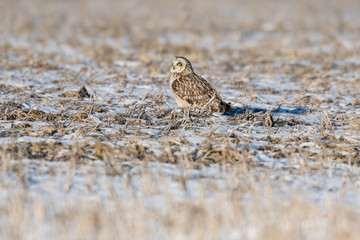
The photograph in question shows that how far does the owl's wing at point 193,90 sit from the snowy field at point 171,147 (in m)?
0.27

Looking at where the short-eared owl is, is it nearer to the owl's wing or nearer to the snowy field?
the owl's wing

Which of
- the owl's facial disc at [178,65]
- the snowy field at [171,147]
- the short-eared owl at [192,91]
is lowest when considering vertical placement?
the snowy field at [171,147]

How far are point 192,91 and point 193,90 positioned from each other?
0.03 metres

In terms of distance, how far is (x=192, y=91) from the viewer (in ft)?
27.8

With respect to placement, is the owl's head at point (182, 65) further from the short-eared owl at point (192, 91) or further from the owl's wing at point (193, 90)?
the owl's wing at point (193, 90)

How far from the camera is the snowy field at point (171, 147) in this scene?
4316 mm

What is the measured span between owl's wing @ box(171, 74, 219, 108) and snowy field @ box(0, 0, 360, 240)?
0.27 m

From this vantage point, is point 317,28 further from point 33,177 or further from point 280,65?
point 33,177

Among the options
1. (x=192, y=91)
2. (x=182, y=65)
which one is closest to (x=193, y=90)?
(x=192, y=91)

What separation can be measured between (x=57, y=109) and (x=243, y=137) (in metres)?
3.26

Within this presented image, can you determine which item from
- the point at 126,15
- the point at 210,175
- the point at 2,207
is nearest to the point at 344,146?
the point at 210,175

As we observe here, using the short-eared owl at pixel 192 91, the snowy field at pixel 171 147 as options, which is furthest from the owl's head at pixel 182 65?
the snowy field at pixel 171 147

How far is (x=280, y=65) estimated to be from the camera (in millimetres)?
14406

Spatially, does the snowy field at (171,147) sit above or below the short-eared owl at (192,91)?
below
